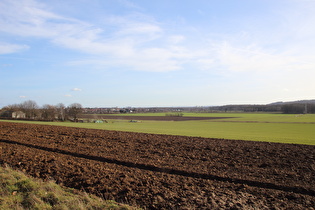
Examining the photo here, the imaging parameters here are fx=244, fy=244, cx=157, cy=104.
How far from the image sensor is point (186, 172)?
11969mm

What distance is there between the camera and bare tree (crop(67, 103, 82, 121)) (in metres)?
64.9

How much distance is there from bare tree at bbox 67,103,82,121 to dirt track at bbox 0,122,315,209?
4728cm

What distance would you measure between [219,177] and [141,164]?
4415mm

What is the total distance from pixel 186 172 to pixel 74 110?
57.8 metres

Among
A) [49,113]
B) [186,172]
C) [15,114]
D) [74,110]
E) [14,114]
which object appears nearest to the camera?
[186,172]

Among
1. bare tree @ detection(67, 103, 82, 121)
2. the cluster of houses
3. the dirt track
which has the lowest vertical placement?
the dirt track

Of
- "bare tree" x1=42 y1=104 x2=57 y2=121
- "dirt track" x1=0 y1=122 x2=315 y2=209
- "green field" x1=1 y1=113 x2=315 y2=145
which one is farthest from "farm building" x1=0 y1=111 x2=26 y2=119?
"dirt track" x1=0 y1=122 x2=315 y2=209

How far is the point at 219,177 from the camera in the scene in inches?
440

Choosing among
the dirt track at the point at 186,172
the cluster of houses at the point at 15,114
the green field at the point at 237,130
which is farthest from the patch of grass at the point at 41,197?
the cluster of houses at the point at 15,114

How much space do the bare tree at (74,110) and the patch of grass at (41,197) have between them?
5692 centimetres

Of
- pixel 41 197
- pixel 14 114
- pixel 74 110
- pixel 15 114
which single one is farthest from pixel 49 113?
pixel 41 197

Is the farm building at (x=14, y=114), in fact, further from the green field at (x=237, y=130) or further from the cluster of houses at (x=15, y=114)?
the green field at (x=237, y=130)

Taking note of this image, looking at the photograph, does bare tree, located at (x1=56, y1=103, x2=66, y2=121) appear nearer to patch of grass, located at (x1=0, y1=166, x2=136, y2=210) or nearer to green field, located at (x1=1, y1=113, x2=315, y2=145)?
green field, located at (x1=1, y1=113, x2=315, y2=145)

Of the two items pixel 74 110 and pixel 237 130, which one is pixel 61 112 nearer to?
pixel 74 110
